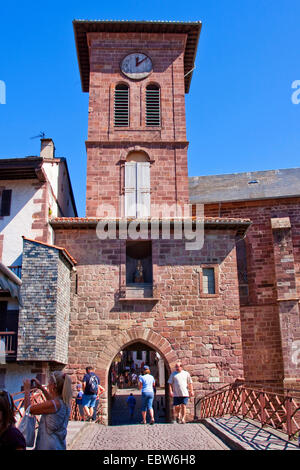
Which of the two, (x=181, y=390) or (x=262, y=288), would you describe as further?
(x=262, y=288)

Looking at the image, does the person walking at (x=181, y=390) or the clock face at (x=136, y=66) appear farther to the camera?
the clock face at (x=136, y=66)

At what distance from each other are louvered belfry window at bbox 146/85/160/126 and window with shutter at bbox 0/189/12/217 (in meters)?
6.59

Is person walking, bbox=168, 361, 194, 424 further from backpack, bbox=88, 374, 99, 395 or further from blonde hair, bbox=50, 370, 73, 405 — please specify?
blonde hair, bbox=50, 370, 73, 405

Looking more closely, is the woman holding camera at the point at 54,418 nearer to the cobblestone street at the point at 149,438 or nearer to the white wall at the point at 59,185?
the cobblestone street at the point at 149,438

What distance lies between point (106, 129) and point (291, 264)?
8457 millimetres

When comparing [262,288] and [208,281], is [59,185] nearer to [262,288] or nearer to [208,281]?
[208,281]

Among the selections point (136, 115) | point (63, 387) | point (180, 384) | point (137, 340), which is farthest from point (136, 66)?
point (63, 387)

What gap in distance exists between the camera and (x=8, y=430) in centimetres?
414

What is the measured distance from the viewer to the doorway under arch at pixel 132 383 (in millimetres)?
17339

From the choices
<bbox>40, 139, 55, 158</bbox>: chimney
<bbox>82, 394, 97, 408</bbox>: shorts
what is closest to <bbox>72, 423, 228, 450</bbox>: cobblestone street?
<bbox>82, 394, 97, 408</bbox>: shorts

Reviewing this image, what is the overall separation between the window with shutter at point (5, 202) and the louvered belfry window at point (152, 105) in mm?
6593

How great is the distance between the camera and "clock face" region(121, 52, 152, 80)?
781 inches

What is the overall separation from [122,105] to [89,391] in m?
12.2

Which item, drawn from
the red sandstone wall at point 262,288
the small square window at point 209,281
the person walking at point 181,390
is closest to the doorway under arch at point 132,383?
the small square window at point 209,281
